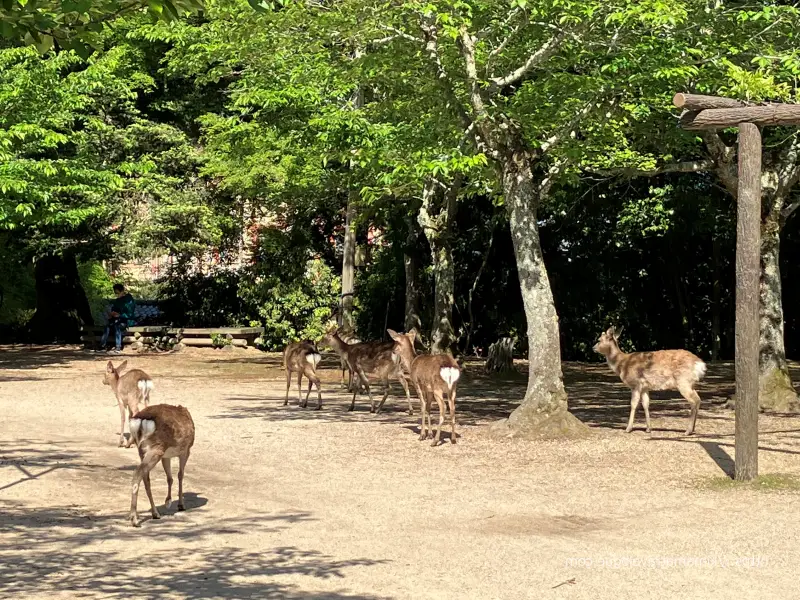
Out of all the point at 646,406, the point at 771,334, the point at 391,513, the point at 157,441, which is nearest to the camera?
the point at 157,441

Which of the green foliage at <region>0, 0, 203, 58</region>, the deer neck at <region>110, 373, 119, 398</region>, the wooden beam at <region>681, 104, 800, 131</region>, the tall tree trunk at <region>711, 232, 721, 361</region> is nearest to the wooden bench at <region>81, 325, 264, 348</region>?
the tall tree trunk at <region>711, 232, 721, 361</region>

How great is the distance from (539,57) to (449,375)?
3.90 m

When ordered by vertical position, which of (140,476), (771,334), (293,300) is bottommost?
(140,476)

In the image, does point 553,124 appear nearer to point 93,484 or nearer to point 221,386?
point 93,484

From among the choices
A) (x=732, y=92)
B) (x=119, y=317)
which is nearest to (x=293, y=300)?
(x=119, y=317)

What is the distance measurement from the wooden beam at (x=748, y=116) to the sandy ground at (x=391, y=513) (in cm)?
350

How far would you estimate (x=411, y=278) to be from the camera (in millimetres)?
25500

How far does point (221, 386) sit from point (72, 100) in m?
6.75

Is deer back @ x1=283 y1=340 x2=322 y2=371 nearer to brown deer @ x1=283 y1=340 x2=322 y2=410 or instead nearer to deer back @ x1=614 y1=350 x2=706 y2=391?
brown deer @ x1=283 y1=340 x2=322 y2=410

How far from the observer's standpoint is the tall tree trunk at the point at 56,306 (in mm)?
33750

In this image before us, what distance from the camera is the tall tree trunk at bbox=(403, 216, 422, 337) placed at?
25.0m

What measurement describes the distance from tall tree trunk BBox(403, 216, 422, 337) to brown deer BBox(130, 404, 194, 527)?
15.1 metres

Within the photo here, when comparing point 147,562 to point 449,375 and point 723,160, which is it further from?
point 723,160

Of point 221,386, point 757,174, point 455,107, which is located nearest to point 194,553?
point 757,174
